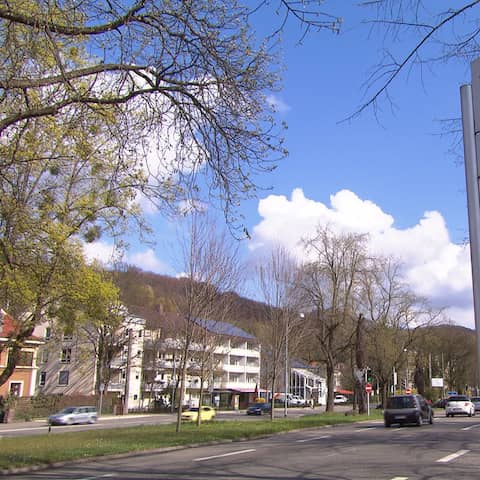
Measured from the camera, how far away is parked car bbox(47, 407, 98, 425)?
4175 centimetres

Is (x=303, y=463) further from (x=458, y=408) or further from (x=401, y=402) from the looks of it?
(x=458, y=408)

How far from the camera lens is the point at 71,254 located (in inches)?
914

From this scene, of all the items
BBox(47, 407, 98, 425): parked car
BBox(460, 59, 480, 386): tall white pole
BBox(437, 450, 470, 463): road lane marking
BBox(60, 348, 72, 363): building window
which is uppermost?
BBox(60, 348, 72, 363): building window

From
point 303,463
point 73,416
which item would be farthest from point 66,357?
point 303,463

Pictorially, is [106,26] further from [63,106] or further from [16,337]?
[16,337]

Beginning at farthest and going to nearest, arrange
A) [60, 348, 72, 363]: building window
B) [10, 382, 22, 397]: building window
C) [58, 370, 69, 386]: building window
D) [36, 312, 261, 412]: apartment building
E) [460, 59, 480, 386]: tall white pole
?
[58, 370, 69, 386]: building window < [60, 348, 72, 363]: building window < [36, 312, 261, 412]: apartment building < [10, 382, 22, 397]: building window < [460, 59, 480, 386]: tall white pole

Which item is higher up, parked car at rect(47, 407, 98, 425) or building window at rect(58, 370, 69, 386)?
building window at rect(58, 370, 69, 386)

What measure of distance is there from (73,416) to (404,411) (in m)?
25.6

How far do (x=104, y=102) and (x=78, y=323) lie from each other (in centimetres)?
1871

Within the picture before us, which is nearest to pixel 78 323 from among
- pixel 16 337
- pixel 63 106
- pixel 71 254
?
pixel 16 337

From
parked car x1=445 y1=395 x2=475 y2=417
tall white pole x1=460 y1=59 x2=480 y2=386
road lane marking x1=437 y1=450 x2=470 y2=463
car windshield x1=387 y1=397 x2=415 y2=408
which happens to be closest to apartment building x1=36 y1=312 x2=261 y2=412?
parked car x1=445 y1=395 x2=475 y2=417

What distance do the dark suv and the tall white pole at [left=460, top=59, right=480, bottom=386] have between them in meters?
25.1

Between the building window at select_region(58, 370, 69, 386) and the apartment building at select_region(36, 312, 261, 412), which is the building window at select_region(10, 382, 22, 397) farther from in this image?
the building window at select_region(58, 370, 69, 386)

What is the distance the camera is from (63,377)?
7225 cm
